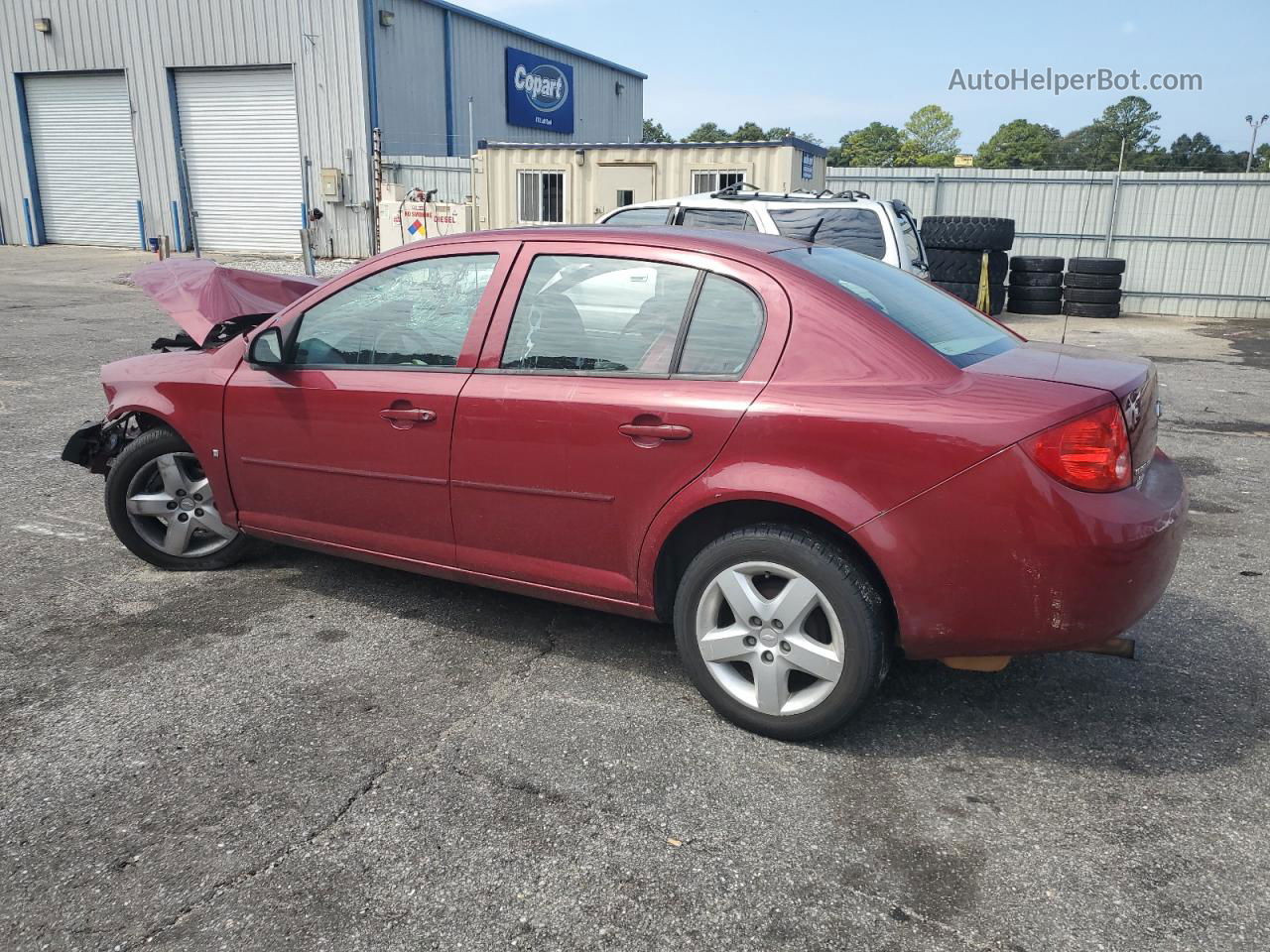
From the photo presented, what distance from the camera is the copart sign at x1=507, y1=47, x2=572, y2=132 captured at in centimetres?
2923

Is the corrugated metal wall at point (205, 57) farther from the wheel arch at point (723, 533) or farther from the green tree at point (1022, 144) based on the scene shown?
the green tree at point (1022, 144)

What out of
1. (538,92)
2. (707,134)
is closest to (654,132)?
(707,134)

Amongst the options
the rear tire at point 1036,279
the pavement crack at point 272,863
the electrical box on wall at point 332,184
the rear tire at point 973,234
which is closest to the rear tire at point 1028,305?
the rear tire at point 1036,279

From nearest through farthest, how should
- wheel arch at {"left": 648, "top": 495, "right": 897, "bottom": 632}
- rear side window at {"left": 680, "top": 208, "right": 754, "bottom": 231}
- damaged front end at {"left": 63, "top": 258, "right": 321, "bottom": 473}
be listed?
1. wheel arch at {"left": 648, "top": 495, "right": 897, "bottom": 632}
2. damaged front end at {"left": 63, "top": 258, "right": 321, "bottom": 473}
3. rear side window at {"left": 680, "top": 208, "right": 754, "bottom": 231}

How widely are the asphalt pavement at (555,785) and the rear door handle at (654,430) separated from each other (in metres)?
0.95

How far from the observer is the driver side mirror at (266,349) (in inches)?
161

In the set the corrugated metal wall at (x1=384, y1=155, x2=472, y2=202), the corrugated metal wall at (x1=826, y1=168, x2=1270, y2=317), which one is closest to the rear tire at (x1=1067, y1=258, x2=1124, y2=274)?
the corrugated metal wall at (x1=826, y1=168, x2=1270, y2=317)

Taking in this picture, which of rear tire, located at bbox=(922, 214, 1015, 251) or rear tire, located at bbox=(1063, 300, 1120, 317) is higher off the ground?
rear tire, located at bbox=(922, 214, 1015, 251)

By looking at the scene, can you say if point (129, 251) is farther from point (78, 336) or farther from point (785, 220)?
point (785, 220)

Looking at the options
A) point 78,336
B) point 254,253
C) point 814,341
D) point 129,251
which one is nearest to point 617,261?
point 814,341

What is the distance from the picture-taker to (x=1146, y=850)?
8.75 feet

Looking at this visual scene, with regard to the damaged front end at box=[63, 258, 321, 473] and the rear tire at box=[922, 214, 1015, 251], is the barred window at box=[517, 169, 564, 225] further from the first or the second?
the damaged front end at box=[63, 258, 321, 473]

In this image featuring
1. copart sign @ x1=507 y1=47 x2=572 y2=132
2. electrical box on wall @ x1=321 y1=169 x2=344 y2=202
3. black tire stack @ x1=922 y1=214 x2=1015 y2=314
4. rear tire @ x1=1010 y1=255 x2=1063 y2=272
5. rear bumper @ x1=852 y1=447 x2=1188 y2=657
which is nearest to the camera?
rear bumper @ x1=852 y1=447 x2=1188 y2=657

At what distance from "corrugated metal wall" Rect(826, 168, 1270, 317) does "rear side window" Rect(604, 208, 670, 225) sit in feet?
37.1
